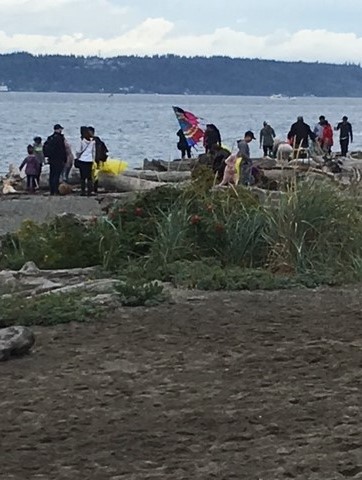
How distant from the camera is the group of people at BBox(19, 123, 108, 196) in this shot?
23078 mm

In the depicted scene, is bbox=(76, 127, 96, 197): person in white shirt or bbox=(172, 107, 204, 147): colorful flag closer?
bbox=(76, 127, 96, 197): person in white shirt

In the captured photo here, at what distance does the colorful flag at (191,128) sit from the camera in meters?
31.9

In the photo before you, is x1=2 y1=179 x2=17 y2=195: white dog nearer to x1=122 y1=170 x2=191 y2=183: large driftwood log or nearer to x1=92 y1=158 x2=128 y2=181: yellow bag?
x1=92 y1=158 x2=128 y2=181: yellow bag

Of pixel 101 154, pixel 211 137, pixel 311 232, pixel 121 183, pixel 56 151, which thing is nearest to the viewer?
pixel 311 232

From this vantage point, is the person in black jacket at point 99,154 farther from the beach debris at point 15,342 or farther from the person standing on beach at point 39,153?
the beach debris at point 15,342

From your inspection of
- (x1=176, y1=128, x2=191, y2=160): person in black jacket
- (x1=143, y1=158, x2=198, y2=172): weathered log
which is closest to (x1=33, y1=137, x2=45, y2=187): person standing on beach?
(x1=143, y1=158, x2=198, y2=172): weathered log

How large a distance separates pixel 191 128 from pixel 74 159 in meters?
8.41

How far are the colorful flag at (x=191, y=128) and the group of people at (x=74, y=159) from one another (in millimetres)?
6289

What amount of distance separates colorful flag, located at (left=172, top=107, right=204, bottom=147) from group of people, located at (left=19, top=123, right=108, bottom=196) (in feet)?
20.6

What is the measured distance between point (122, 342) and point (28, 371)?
1003 mm

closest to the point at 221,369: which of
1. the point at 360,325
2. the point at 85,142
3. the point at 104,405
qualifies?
the point at 104,405

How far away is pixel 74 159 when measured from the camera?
80.1 feet

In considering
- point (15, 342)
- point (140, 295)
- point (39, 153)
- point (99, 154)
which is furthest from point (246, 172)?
point (15, 342)

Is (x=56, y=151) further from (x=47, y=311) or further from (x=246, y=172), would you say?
(x=47, y=311)
